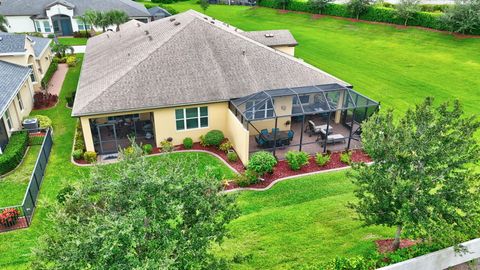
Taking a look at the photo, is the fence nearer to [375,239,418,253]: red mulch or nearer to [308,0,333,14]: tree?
[375,239,418,253]: red mulch

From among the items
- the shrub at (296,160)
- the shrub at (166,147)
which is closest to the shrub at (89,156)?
the shrub at (166,147)

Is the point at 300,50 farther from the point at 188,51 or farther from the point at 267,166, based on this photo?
the point at 267,166

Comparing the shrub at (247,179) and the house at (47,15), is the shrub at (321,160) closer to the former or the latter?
the shrub at (247,179)

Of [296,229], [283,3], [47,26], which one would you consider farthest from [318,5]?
[296,229]

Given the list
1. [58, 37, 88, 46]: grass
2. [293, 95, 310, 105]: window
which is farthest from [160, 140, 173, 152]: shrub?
[58, 37, 88, 46]: grass

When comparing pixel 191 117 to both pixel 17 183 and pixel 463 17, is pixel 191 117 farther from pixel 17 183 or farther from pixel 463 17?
pixel 463 17
